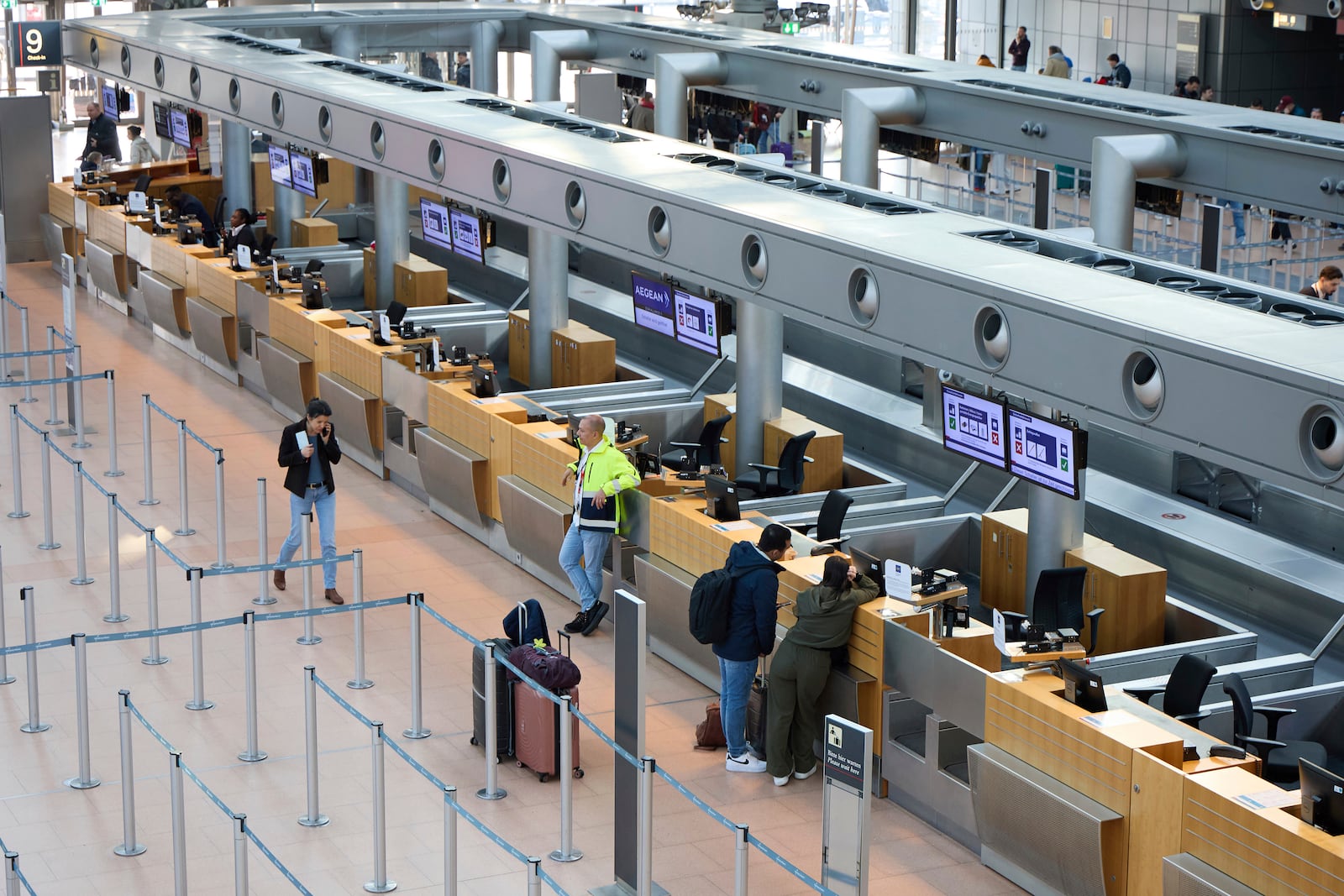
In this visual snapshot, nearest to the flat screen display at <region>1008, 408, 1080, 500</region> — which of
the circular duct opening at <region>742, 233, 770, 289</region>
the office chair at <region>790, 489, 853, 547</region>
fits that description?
the circular duct opening at <region>742, 233, 770, 289</region>

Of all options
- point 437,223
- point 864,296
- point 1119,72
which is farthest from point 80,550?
point 1119,72

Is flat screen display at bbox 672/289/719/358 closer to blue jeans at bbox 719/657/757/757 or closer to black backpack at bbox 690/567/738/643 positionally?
black backpack at bbox 690/567/738/643

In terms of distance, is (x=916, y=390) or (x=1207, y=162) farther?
(x=916, y=390)

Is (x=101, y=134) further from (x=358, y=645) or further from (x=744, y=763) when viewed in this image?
(x=744, y=763)

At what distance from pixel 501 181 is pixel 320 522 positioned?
2703mm

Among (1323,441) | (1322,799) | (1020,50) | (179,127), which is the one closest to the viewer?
(1323,441)

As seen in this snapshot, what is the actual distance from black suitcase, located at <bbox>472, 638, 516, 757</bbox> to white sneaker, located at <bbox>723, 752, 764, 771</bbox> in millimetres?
1180

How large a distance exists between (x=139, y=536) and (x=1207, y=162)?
819 centimetres

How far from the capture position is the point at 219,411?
16391 millimetres

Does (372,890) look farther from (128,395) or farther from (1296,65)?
(1296,65)

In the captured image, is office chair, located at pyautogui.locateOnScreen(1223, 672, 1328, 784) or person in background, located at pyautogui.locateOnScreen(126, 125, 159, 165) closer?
office chair, located at pyautogui.locateOnScreen(1223, 672, 1328, 784)

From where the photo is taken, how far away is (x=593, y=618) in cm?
1141

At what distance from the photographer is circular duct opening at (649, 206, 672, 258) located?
10734 mm

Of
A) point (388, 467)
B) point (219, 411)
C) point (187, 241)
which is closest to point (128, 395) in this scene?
point (219, 411)
